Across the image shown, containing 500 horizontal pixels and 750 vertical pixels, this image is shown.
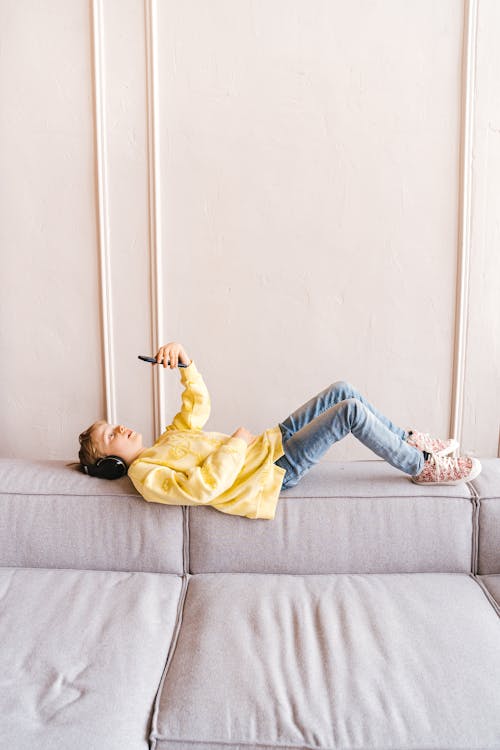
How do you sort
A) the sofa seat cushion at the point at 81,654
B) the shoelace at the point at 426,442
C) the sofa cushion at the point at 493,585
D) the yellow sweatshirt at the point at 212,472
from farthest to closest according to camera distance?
the shoelace at the point at 426,442, the yellow sweatshirt at the point at 212,472, the sofa cushion at the point at 493,585, the sofa seat cushion at the point at 81,654

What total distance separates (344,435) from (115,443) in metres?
0.70

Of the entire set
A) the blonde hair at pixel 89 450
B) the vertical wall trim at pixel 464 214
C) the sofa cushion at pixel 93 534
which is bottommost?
the sofa cushion at pixel 93 534

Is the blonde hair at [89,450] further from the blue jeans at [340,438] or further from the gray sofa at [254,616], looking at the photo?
the blue jeans at [340,438]

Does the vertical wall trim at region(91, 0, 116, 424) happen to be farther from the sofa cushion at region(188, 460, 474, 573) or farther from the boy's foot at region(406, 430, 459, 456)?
the boy's foot at region(406, 430, 459, 456)

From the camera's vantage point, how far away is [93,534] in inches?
76.0

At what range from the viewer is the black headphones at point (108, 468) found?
2.00 metres

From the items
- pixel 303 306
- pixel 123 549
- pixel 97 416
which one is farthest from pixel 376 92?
pixel 123 549

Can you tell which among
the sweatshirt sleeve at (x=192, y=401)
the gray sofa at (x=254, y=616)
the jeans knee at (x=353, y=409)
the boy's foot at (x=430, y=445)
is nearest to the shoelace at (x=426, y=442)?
the boy's foot at (x=430, y=445)

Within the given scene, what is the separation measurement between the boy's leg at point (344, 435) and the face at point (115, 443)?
45 cm

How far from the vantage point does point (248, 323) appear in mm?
2555

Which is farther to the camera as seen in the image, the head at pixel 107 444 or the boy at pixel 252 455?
the head at pixel 107 444

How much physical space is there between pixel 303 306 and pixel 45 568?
1.28 m

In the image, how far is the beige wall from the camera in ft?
7.82

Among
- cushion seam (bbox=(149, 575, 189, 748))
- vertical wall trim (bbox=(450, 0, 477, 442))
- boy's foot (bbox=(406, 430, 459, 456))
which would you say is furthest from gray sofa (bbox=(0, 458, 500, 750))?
vertical wall trim (bbox=(450, 0, 477, 442))
